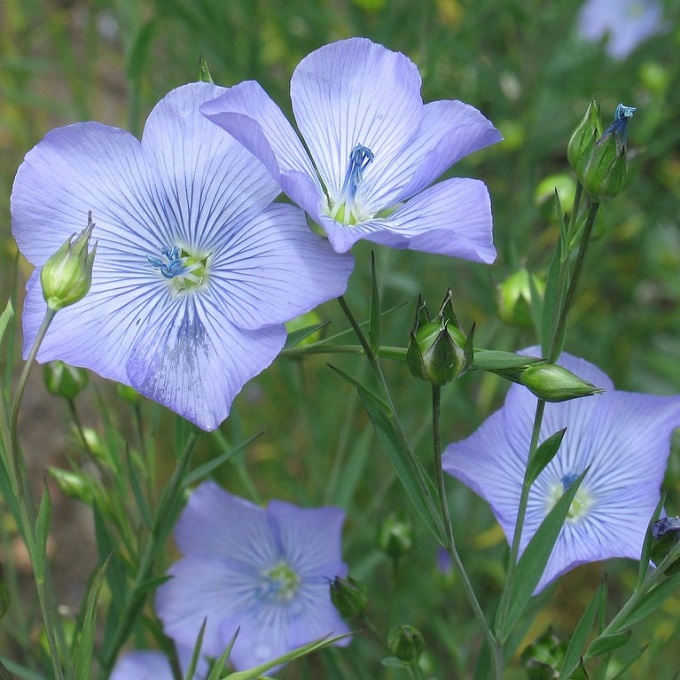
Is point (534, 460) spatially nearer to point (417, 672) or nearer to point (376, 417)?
point (376, 417)

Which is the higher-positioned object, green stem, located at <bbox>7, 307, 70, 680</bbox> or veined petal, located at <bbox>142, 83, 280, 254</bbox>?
veined petal, located at <bbox>142, 83, 280, 254</bbox>

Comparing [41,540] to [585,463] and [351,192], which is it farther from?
[585,463]

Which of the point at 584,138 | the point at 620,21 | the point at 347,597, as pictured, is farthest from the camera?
the point at 620,21

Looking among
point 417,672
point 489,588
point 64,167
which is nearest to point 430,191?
point 64,167

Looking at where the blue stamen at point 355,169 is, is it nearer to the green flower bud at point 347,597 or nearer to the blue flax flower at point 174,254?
the blue flax flower at point 174,254

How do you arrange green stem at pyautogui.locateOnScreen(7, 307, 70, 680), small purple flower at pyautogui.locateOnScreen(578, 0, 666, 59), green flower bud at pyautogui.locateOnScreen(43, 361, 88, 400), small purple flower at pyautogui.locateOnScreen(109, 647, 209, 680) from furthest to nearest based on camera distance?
small purple flower at pyautogui.locateOnScreen(578, 0, 666, 59)
small purple flower at pyautogui.locateOnScreen(109, 647, 209, 680)
green flower bud at pyautogui.locateOnScreen(43, 361, 88, 400)
green stem at pyautogui.locateOnScreen(7, 307, 70, 680)

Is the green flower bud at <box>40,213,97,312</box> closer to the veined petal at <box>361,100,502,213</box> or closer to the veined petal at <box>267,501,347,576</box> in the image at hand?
the veined petal at <box>361,100,502,213</box>

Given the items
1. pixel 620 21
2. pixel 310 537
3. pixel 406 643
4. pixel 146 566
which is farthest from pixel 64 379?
pixel 620 21

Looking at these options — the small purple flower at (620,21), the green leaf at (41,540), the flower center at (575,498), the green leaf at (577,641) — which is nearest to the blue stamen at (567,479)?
the flower center at (575,498)

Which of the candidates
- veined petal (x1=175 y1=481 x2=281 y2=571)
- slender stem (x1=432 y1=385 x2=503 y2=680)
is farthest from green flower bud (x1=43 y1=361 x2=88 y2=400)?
slender stem (x1=432 y1=385 x2=503 y2=680)
